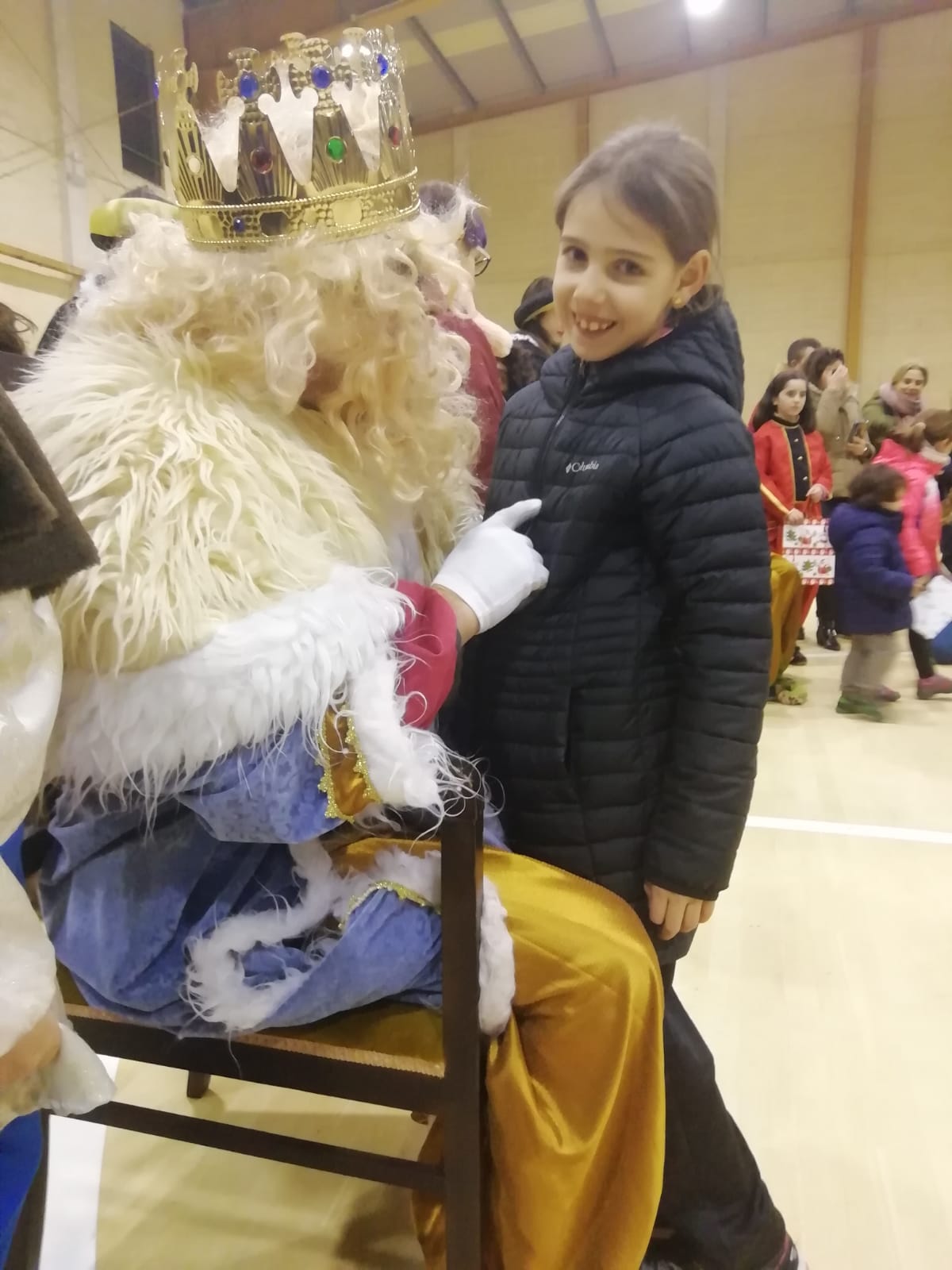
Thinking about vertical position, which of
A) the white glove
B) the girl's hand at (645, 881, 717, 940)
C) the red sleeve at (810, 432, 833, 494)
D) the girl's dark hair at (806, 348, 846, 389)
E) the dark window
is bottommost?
the girl's hand at (645, 881, 717, 940)

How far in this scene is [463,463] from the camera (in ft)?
3.60

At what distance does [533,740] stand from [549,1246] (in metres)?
0.50

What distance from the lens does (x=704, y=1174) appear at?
3.42ft

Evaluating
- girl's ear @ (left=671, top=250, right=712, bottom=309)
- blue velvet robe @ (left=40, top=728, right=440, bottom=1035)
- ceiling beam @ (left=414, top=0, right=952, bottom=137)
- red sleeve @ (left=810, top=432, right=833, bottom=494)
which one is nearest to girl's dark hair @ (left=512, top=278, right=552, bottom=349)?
girl's ear @ (left=671, top=250, right=712, bottom=309)

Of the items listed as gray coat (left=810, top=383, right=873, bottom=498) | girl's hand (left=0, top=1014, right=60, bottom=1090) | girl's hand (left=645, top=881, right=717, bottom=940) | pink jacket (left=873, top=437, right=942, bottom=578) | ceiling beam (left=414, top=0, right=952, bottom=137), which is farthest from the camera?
ceiling beam (left=414, top=0, right=952, bottom=137)

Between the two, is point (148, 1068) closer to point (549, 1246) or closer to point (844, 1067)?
point (549, 1246)

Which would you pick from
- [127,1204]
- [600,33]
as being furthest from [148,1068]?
[600,33]

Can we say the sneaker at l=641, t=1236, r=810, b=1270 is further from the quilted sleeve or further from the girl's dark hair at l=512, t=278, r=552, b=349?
the girl's dark hair at l=512, t=278, r=552, b=349

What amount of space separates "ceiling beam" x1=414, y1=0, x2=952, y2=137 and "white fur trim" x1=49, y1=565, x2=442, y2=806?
679 centimetres

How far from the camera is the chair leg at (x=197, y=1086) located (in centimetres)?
144

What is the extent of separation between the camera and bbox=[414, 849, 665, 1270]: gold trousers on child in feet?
2.86

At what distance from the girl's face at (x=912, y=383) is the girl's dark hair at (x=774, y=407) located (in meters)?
0.91

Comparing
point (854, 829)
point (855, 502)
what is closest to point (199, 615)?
point (854, 829)

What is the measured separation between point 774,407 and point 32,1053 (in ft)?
12.1
